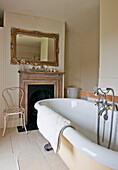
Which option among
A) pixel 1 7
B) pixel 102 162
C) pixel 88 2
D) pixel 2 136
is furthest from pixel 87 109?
pixel 1 7

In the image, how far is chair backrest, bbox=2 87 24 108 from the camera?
2953 millimetres

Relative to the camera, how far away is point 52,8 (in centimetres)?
284

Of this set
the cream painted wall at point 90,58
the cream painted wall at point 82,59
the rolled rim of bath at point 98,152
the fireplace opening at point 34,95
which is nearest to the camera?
the rolled rim of bath at point 98,152

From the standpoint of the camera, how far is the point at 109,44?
2.10m

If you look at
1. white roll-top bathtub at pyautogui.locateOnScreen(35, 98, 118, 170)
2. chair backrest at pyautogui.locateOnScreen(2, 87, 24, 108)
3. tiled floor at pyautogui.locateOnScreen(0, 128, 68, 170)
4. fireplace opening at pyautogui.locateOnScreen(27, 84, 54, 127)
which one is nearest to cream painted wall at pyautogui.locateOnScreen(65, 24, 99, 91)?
fireplace opening at pyautogui.locateOnScreen(27, 84, 54, 127)

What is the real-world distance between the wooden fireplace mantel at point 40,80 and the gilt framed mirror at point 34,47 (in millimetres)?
300

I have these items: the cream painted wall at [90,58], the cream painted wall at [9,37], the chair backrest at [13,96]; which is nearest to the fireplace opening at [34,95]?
the chair backrest at [13,96]

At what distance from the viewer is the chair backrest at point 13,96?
9.69 feet

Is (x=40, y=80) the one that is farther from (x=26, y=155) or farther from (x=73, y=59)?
(x=26, y=155)

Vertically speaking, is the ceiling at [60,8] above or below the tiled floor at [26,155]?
above

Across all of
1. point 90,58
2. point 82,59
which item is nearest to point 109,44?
point 90,58

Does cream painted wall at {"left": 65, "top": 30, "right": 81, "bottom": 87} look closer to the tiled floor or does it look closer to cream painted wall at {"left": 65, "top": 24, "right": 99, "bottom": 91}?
cream painted wall at {"left": 65, "top": 24, "right": 99, "bottom": 91}

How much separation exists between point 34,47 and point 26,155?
2.44m

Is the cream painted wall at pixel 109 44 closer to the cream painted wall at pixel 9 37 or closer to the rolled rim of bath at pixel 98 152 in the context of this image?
the rolled rim of bath at pixel 98 152
